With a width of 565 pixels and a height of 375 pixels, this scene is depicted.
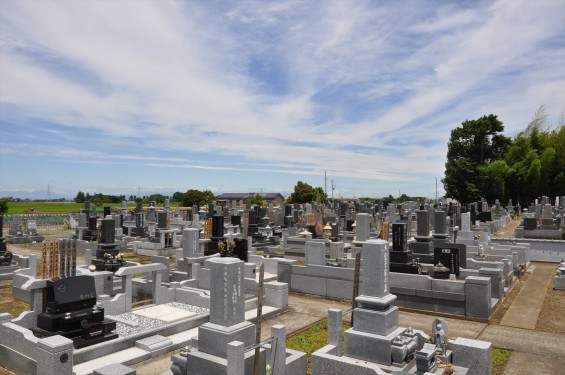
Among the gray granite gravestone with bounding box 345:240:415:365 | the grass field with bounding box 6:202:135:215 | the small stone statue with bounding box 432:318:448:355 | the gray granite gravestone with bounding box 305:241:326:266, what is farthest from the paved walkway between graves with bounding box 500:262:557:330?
the grass field with bounding box 6:202:135:215

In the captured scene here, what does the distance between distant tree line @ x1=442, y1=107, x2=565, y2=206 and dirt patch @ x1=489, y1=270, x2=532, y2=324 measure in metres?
43.0

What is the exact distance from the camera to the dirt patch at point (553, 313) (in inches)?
447

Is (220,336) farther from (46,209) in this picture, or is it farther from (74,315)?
(46,209)

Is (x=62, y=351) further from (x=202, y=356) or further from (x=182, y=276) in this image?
(x=182, y=276)

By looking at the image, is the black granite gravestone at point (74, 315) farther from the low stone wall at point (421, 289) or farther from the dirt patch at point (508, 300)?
the dirt patch at point (508, 300)

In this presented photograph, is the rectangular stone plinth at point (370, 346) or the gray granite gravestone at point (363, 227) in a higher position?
the gray granite gravestone at point (363, 227)

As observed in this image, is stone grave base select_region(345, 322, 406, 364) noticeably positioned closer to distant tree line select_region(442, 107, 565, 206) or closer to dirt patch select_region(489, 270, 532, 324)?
dirt patch select_region(489, 270, 532, 324)

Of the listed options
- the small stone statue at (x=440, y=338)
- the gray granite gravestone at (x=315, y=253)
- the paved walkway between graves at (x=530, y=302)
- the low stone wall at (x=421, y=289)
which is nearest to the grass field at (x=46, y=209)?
the gray granite gravestone at (x=315, y=253)

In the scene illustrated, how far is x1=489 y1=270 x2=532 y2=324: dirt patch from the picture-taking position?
12.4 meters

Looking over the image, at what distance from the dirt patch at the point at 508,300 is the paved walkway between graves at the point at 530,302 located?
0.13 metres

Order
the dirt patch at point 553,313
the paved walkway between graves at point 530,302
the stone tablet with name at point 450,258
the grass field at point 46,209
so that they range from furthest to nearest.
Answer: the grass field at point 46,209 < the stone tablet with name at point 450,258 < the paved walkway between graves at point 530,302 < the dirt patch at point 553,313

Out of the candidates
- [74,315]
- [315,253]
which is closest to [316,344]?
[74,315]

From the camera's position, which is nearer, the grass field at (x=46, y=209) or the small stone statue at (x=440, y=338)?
the small stone statue at (x=440, y=338)

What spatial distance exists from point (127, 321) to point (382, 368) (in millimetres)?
7361
